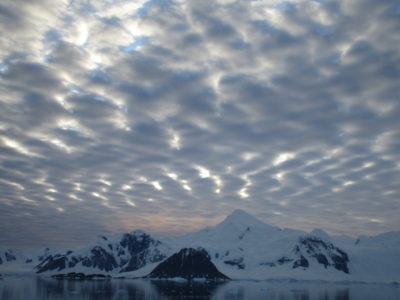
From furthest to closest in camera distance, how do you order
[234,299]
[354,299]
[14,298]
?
[354,299]
[234,299]
[14,298]

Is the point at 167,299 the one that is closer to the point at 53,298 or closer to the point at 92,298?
the point at 92,298

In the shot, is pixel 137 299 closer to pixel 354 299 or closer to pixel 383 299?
pixel 354 299

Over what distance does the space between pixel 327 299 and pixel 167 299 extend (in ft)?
206

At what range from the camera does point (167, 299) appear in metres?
144

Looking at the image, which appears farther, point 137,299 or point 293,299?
point 293,299

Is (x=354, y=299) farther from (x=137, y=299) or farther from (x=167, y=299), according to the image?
(x=137, y=299)

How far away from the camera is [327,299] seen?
155625 mm

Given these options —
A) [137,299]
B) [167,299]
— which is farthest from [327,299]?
[137,299]

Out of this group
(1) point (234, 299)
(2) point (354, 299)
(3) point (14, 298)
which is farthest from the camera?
(2) point (354, 299)

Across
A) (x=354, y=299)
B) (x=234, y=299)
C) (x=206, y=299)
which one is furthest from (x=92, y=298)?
(x=354, y=299)

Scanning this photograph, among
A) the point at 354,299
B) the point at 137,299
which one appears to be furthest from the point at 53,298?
the point at 354,299

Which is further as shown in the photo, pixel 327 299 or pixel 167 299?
pixel 327 299

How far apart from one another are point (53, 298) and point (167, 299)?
41029mm

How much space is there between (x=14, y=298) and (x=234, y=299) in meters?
77.1
